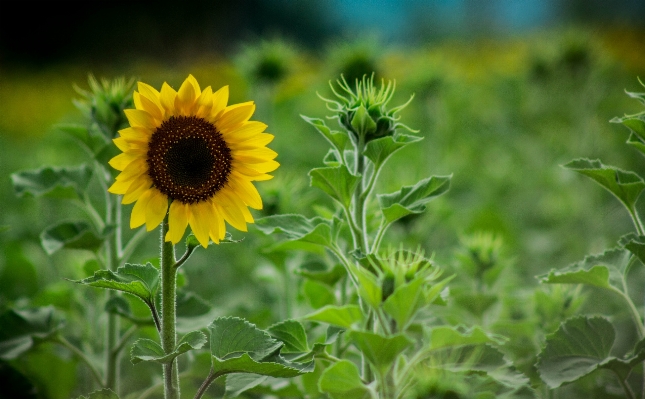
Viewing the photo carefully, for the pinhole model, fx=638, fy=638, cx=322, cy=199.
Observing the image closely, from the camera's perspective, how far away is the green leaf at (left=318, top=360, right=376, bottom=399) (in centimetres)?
53

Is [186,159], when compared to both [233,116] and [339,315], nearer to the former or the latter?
[233,116]

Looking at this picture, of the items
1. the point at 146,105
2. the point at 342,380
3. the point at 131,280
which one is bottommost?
the point at 342,380

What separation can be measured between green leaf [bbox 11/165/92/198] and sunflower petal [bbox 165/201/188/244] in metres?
0.26

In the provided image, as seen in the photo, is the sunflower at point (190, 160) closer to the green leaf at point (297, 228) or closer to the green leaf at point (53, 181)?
the green leaf at point (297, 228)

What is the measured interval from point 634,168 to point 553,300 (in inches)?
38.0

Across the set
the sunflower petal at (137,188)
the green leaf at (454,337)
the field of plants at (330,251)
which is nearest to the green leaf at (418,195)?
the field of plants at (330,251)

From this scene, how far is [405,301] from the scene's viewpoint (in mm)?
489

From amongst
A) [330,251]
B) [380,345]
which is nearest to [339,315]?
[380,345]

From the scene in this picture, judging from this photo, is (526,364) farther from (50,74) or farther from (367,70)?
(50,74)

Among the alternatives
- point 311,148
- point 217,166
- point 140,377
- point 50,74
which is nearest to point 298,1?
point 50,74

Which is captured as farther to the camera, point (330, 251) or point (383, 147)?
point (330, 251)

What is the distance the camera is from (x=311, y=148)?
1.61 metres

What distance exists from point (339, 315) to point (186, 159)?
0.19 m

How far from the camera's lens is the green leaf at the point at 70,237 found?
0.71 metres
